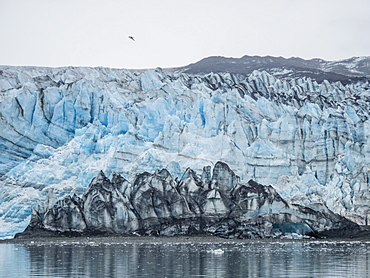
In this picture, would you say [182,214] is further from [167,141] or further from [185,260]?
[185,260]

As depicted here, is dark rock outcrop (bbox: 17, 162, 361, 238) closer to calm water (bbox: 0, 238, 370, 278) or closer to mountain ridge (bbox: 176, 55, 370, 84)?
calm water (bbox: 0, 238, 370, 278)

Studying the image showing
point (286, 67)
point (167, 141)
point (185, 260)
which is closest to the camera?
point (185, 260)

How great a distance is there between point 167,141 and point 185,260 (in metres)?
17.5

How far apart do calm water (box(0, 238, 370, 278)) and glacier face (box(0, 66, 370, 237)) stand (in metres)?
6.85

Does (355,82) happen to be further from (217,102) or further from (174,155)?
(174,155)

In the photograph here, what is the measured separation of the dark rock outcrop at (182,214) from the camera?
32406mm

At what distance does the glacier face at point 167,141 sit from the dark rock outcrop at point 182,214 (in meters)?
1.78

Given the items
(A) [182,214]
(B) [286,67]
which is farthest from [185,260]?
(B) [286,67]

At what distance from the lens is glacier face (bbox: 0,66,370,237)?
36.3 m

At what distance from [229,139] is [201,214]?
704 cm

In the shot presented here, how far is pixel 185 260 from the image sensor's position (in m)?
21.6

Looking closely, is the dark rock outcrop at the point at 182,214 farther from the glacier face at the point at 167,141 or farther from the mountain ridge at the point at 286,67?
the mountain ridge at the point at 286,67

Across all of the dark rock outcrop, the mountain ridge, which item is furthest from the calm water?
the mountain ridge

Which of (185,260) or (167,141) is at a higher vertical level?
(167,141)
